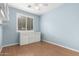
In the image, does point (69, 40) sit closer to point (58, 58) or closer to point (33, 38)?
point (33, 38)

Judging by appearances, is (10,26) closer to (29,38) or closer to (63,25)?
(29,38)

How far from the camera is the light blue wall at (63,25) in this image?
6.83 feet

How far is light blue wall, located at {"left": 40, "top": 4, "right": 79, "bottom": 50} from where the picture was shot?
82.0 inches

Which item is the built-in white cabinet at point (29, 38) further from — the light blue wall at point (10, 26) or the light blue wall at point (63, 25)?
the light blue wall at point (10, 26)

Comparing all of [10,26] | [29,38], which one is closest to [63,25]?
[29,38]

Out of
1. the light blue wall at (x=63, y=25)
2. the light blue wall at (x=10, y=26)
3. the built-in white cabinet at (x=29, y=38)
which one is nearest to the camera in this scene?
the light blue wall at (x=10, y=26)

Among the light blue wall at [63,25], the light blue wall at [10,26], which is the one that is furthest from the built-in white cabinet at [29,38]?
the light blue wall at [10,26]

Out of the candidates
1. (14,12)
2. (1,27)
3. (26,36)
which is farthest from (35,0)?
(26,36)

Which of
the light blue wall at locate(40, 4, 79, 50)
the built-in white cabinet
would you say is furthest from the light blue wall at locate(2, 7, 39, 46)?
the built-in white cabinet

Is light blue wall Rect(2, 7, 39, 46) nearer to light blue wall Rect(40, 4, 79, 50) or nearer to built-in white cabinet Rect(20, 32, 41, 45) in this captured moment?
light blue wall Rect(40, 4, 79, 50)

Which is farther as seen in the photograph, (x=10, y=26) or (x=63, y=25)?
(x=63, y=25)

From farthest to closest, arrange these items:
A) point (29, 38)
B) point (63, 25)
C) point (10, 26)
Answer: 1. point (29, 38)
2. point (63, 25)
3. point (10, 26)

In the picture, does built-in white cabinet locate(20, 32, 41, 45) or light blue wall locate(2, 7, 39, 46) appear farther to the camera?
built-in white cabinet locate(20, 32, 41, 45)

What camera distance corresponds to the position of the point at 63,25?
2.37 m
